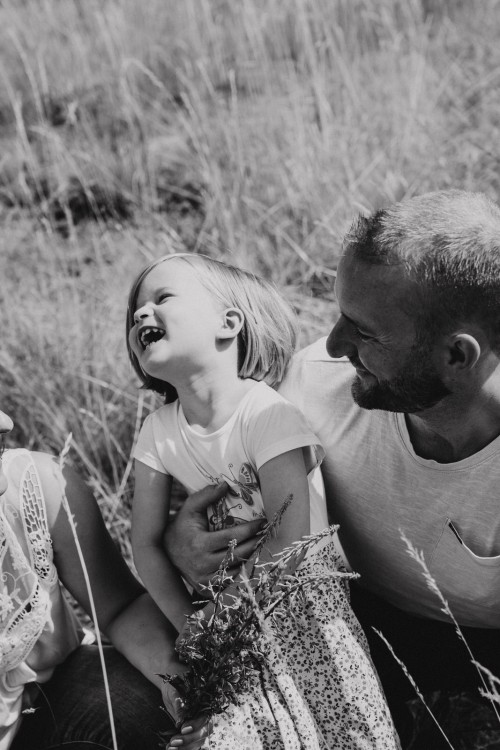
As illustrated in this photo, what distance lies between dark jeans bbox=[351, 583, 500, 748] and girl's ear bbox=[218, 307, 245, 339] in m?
0.83

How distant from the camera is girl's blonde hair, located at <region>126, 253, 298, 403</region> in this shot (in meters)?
2.14

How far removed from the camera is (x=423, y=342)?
1.83 m

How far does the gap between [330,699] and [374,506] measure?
18.9 inches

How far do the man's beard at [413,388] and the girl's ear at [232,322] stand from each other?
0.41 metres

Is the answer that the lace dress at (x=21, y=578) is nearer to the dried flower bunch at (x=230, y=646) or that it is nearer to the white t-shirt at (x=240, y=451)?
the white t-shirt at (x=240, y=451)

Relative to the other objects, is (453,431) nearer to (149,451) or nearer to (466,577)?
(466,577)

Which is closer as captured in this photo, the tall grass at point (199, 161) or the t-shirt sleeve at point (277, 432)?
the t-shirt sleeve at point (277, 432)

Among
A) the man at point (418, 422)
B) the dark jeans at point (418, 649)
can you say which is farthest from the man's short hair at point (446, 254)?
the dark jeans at point (418, 649)

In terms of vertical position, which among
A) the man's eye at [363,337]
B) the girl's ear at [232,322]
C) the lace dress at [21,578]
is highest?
the man's eye at [363,337]

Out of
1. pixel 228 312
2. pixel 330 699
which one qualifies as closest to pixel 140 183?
pixel 228 312

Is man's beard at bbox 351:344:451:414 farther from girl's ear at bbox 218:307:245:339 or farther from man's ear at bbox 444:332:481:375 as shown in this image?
girl's ear at bbox 218:307:245:339

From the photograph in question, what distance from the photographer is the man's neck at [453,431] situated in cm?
190

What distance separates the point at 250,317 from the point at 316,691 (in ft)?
3.06

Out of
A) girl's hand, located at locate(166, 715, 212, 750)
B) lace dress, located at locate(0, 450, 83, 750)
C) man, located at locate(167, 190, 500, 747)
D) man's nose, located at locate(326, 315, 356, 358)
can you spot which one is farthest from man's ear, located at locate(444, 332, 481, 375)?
lace dress, located at locate(0, 450, 83, 750)
